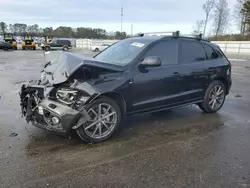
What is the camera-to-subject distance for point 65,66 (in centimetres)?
443

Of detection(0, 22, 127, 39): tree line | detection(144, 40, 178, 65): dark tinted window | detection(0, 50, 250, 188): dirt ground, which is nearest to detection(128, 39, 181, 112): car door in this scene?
detection(144, 40, 178, 65): dark tinted window

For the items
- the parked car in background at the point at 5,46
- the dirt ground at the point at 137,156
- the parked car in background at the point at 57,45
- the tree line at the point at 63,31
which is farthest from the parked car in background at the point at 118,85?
the tree line at the point at 63,31

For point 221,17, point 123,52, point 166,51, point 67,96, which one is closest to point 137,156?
point 67,96

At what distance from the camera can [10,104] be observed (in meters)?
6.78

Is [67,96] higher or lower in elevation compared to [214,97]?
higher

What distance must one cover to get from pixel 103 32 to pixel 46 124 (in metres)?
72.4

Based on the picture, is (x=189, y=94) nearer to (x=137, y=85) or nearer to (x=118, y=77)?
(x=137, y=85)

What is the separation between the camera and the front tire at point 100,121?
4.32 meters

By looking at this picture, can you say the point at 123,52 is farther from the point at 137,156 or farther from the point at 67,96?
the point at 137,156

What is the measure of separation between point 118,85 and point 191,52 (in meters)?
2.16

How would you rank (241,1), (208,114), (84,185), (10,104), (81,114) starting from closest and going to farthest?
(84,185)
(81,114)
(208,114)
(10,104)
(241,1)

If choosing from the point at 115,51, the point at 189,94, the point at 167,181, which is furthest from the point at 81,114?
the point at 189,94

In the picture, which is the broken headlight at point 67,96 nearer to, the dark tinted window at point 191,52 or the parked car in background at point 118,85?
the parked car in background at point 118,85

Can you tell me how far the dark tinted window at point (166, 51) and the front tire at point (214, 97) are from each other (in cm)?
133
